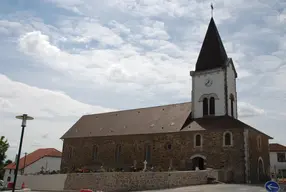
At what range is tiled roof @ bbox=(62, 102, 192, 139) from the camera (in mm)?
32875

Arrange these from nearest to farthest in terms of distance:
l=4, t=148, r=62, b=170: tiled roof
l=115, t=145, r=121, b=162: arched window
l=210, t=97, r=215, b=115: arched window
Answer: l=210, t=97, r=215, b=115: arched window
l=115, t=145, r=121, b=162: arched window
l=4, t=148, r=62, b=170: tiled roof

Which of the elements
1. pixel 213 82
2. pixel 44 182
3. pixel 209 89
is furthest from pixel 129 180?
pixel 213 82

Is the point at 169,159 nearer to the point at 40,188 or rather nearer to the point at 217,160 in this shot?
the point at 217,160

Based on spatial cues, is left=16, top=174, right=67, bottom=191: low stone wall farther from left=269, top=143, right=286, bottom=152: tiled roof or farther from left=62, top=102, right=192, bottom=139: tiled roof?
left=269, top=143, right=286, bottom=152: tiled roof

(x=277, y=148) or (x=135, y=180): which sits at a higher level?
(x=277, y=148)

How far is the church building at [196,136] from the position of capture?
91.4 feet

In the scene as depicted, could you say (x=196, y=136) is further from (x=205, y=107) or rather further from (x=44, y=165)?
(x=44, y=165)

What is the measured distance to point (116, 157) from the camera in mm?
35000

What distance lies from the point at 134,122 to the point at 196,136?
903cm

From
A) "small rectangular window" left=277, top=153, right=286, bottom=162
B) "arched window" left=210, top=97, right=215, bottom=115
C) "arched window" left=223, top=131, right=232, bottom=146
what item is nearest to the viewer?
"arched window" left=223, top=131, right=232, bottom=146

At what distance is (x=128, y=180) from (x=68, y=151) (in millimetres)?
20763

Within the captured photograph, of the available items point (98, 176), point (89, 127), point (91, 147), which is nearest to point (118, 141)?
point (91, 147)

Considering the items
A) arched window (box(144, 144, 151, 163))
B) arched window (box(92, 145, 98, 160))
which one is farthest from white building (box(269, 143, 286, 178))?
arched window (box(92, 145, 98, 160))

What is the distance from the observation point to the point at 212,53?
33031 mm
